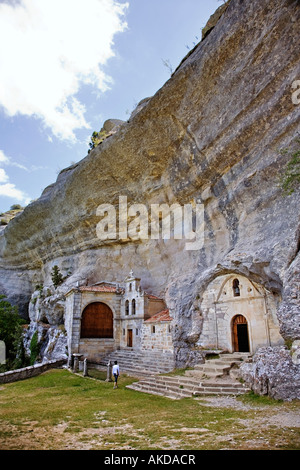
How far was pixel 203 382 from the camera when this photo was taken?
13.0 metres

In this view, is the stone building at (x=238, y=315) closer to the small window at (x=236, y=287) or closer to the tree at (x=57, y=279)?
the small window at (x=236, y=287)

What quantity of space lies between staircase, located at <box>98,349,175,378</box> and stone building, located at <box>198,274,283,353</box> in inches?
102

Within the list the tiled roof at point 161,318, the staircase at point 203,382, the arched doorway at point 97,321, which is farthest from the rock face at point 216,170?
the arched doorway at point 97,321

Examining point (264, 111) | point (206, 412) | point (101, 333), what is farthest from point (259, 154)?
point (101, 333)

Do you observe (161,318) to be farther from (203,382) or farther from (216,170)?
(216,170)

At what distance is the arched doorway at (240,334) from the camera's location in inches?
640

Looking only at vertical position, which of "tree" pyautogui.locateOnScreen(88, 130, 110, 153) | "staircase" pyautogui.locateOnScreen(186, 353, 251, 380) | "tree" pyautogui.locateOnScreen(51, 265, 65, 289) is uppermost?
"tree" pyautogui.locateOnScreen(88, 130, 110, 153)

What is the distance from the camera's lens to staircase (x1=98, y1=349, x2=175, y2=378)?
17.4 m

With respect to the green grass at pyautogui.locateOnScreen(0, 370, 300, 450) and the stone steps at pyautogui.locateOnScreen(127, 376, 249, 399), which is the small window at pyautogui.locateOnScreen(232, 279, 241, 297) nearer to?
the stone steps at pyautogui.locateOnScreen(127, 376, 249, 399)

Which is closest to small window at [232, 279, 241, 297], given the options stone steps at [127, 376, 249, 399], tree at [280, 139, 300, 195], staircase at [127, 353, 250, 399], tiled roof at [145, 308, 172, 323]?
staircase at [127, 353, 250, 399]

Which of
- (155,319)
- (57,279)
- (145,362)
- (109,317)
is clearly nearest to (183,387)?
(145,362)

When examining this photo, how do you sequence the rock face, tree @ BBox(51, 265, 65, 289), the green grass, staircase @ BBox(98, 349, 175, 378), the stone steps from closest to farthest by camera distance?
1. the green grass
2. the stone steps
3. the rock face
4. staircase @ BBox(98, 349, 175, 378)
5. tree @ BBox(51, 265, 65, 289)

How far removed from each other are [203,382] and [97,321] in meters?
13.9
